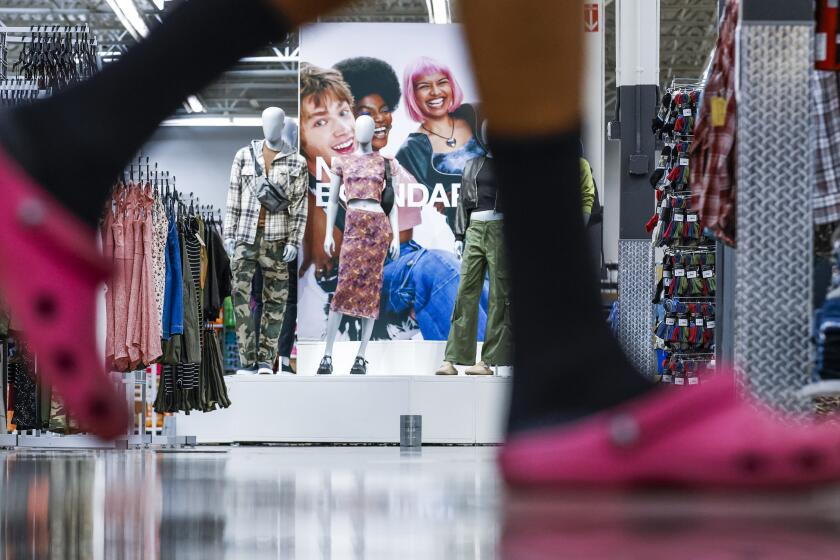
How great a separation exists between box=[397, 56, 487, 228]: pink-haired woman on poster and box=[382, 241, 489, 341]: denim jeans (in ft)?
1.11

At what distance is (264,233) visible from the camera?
9.13m

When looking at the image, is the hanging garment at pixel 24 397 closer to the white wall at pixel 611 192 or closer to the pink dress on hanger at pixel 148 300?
the pink dress on hanger at pixel 148 300

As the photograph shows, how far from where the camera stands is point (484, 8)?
3.08ft

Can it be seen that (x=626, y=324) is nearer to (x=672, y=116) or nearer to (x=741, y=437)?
(x=672, y=116)

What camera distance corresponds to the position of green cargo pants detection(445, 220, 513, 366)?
26.2 feet

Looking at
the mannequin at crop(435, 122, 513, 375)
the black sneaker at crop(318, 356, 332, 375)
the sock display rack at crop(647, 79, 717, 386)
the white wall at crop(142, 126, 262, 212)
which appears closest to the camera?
the sock display rack at crop(647, 79, 717, 386)

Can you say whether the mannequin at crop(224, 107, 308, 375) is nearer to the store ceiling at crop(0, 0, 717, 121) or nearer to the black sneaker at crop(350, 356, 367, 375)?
the black sneaker at crop(350, 356, 367, 375)

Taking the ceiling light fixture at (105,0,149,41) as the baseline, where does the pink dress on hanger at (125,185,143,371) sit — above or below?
below

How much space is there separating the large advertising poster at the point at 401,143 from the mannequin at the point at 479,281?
3.01ft

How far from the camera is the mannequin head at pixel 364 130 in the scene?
29.6 feet

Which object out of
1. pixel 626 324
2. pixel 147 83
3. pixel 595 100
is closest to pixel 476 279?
pixel 626 324

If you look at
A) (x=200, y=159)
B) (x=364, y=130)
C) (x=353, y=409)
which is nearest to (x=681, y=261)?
(x=353, y=409)

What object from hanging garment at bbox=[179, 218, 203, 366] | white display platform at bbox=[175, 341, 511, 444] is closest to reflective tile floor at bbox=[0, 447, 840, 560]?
hanging garment at bbox=[179, 218, 203, 366]

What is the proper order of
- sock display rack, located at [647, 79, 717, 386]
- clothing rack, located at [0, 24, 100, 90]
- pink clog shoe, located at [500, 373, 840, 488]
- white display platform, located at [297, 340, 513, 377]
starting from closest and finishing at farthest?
pink clog shoe, located at [500, 373, 840, 488]
sock display rack, located at [647, 79, 717, 386]
clothing rack, located at [0, 24, 100, 90]
white display platform, located at [297, 340, 513, 377]
